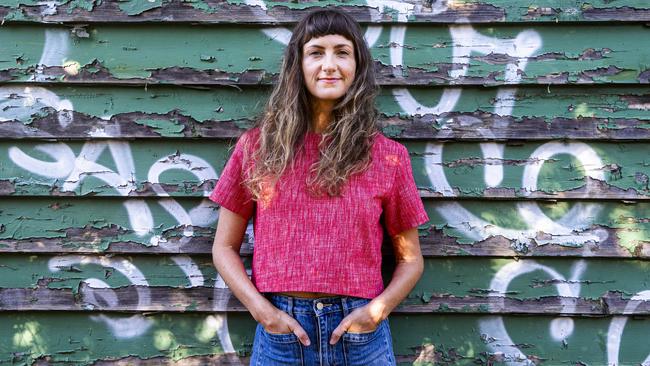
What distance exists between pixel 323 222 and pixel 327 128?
32cm

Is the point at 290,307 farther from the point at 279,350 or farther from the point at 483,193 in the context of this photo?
the point at 483,193

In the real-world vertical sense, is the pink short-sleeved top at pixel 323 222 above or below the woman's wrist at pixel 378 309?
above

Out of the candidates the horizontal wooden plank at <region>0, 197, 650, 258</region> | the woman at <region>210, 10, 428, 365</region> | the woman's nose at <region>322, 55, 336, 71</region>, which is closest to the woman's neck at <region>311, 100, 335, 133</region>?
the woman at <region>210, 10, 428, 365</region>

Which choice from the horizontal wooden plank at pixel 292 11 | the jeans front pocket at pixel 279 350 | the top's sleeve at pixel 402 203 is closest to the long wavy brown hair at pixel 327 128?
the top's sleeve at pixel 402 203

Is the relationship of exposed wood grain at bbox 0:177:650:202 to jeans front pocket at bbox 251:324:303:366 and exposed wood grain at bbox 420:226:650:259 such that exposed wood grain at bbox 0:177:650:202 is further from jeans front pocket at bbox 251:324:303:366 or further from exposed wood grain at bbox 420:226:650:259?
jeans front pocket at bbox 251:324:303:366

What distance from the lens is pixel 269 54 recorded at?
2.27 metres

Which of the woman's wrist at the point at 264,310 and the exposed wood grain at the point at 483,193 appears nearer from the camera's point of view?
the woman's wrist at the point at 264,310

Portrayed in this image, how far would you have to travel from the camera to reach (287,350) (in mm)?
1891

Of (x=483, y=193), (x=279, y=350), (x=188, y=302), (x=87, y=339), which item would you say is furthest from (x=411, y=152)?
(x=87, y=339)

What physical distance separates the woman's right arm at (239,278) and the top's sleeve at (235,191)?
0.12ft

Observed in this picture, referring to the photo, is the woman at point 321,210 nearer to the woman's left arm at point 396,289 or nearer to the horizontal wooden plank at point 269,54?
the woman's left arm at point 396,289

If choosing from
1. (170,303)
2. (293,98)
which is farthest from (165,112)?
(170,303)

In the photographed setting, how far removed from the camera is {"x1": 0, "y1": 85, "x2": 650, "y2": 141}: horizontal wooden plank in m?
2.27

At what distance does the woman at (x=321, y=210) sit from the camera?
1.89 metres
